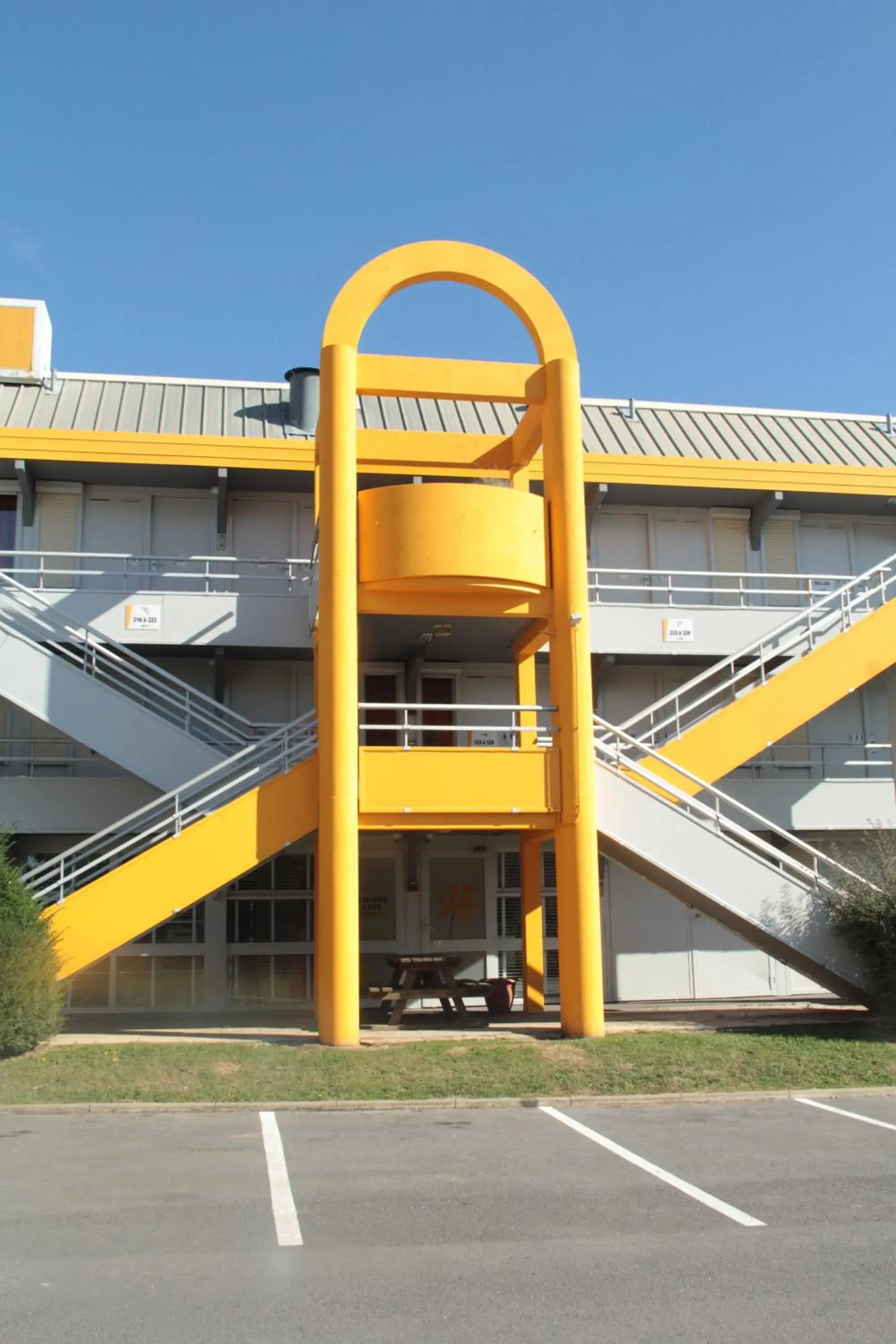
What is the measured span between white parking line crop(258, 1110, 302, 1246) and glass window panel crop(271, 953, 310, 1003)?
861 cm

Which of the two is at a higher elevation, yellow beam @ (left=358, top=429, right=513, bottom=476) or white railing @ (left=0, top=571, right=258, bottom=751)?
yellow beam @ (left=358, top=429, right=513, bottom=476)

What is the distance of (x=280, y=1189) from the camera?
29.0 ft

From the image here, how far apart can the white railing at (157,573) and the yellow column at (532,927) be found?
215 inches

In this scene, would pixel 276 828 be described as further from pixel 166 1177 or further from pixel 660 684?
pixel 660 684

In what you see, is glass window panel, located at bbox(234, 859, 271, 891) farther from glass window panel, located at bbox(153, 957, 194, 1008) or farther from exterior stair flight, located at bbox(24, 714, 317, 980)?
exterior stair flight, located at bbox(24, 714, 317, 980)

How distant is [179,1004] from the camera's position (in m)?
20.2

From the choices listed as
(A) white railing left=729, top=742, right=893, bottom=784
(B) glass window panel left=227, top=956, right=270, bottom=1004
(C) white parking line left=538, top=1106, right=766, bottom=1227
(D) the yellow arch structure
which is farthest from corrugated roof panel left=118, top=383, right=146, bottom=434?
(C) white parking line left=538, top=1106, right=766, bottom=1227

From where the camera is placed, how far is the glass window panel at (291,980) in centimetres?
2041

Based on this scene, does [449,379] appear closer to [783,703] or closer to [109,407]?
[783,703]

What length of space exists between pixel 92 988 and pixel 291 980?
309 cm

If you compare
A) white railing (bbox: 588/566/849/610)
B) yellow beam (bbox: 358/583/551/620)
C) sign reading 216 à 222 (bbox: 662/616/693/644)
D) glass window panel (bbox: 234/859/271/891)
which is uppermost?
white railing (bbox: 588/566/849/610)

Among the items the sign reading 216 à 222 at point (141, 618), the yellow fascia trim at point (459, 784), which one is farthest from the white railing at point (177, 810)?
the sign reading 216 à 222 at point (141, 618)

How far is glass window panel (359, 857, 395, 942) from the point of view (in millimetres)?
20906

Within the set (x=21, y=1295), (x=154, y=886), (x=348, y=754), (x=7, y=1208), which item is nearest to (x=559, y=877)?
(x=348, y=754)
